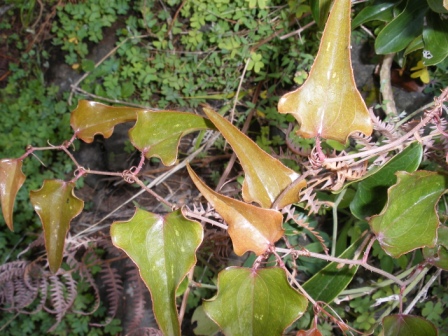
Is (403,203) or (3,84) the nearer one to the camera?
(403,203)

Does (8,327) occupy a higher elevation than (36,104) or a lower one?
lower

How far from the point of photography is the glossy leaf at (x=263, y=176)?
1.72 ft

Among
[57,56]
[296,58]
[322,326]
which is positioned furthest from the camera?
[57,56]

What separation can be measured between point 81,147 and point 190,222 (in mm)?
1246

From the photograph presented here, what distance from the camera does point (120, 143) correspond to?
1.56m

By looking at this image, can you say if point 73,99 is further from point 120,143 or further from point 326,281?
point 326,281

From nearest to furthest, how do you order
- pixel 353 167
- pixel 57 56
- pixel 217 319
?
pixel 217 319, pixel 353 167, pixel 57 56

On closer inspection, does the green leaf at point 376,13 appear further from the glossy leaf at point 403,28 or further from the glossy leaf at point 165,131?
the glossy leaf at point 165,131

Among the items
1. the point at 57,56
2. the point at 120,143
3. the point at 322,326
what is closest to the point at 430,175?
the point at 322,326

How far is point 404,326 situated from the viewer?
0.61 meters

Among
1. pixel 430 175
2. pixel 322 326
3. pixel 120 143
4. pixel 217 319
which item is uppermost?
pixel 430 175

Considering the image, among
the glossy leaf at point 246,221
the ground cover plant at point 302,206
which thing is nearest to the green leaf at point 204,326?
the ground cover plant at point 302,206

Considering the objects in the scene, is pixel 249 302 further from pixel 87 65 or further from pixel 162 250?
pixel 87 65

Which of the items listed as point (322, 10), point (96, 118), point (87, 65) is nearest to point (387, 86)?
point (322, 10)
